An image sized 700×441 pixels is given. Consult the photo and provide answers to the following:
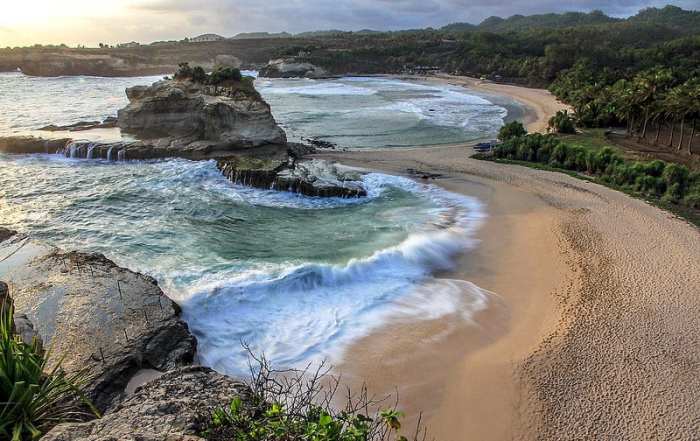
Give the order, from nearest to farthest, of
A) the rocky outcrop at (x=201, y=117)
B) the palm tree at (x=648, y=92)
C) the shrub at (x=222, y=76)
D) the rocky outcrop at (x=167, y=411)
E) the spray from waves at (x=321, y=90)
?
the rocky outcrop at (x=167, y=411)
the rocky outcrop at (x=201, y=117)
the shrub at (x=222, y=76)
the palm tree at (x=648, y=92)
the spray from waves at (x=321, y=90)

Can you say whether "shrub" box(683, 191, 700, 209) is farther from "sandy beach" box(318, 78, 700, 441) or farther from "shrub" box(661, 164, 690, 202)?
"sandy beach" box(318, 78, 700, 441)

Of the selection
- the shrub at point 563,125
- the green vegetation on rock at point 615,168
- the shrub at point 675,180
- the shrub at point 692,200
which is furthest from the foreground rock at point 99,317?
the shrub at point 563,125

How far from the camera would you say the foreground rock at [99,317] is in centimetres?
1123

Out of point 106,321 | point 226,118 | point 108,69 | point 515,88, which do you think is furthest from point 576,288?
point 108,69

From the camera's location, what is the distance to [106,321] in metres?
12.9

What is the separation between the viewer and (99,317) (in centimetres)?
1309

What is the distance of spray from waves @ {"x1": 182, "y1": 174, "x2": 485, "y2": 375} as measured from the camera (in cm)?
1422

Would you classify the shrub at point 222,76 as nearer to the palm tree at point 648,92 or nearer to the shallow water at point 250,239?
the shallow water at point 250,239

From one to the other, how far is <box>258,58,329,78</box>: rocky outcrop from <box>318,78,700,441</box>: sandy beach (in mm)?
102255

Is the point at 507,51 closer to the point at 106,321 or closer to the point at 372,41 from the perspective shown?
the point at 372,41

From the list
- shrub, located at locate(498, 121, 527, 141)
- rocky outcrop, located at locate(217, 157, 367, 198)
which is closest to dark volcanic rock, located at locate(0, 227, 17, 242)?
rocky outcrop, located at locate(217, 157, 367, 198)

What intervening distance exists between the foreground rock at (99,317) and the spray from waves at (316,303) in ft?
4.30

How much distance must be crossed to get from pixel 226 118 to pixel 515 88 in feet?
217

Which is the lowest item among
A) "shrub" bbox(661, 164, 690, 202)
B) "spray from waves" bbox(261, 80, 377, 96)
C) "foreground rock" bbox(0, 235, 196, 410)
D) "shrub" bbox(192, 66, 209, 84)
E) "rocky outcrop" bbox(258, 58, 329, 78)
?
"foreground rock" bbox(0, 235, 196, 410)
